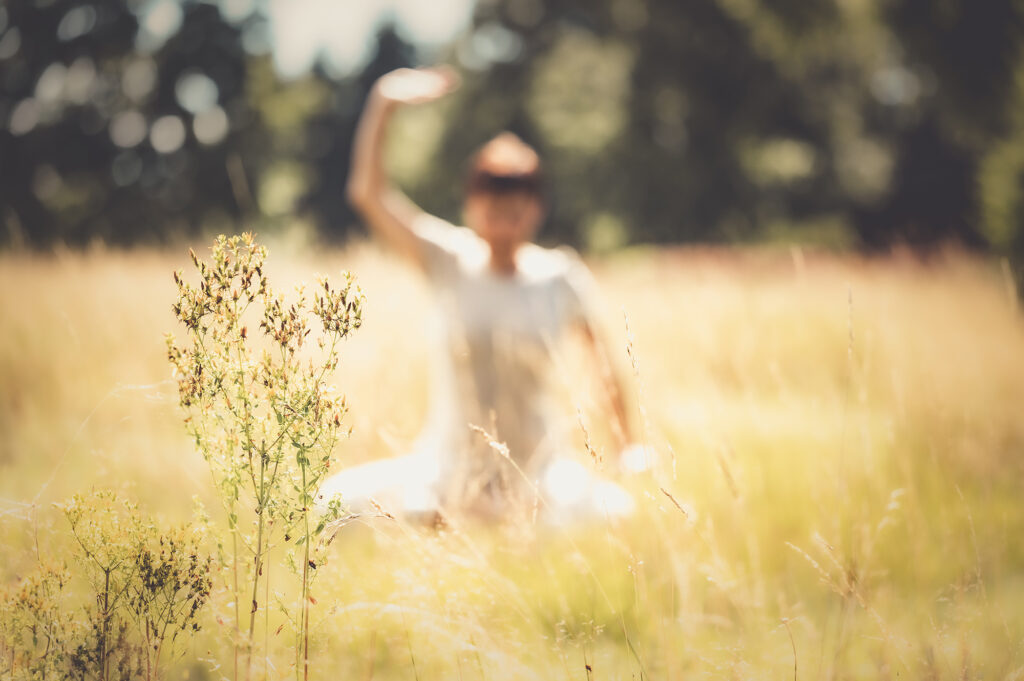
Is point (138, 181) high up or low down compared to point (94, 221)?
up

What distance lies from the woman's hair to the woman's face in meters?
0.02

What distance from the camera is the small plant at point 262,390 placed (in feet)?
2.68

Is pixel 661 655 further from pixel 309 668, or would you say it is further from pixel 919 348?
pixel 919 348

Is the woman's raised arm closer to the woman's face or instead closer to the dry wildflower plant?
the woman's face

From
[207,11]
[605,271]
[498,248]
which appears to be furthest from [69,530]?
[207,11]

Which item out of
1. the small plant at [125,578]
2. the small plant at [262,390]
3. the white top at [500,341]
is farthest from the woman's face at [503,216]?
the small plant at [125,578]

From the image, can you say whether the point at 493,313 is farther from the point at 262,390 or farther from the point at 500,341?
the point at 262,390

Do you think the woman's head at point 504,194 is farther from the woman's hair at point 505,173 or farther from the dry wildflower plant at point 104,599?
the dry wildflower plant at point 104,599

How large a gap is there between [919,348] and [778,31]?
27.3 feet

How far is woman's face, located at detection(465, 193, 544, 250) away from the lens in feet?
7.58

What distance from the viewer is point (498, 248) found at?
2.50 metres

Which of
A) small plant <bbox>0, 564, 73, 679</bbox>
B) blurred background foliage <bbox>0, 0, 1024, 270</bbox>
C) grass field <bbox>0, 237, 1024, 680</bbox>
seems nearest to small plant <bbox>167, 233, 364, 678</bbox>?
grass field <bbox>0, 237, 1024, 680</bbox>

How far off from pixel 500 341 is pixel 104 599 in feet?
5.64

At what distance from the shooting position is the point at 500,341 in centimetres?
245
